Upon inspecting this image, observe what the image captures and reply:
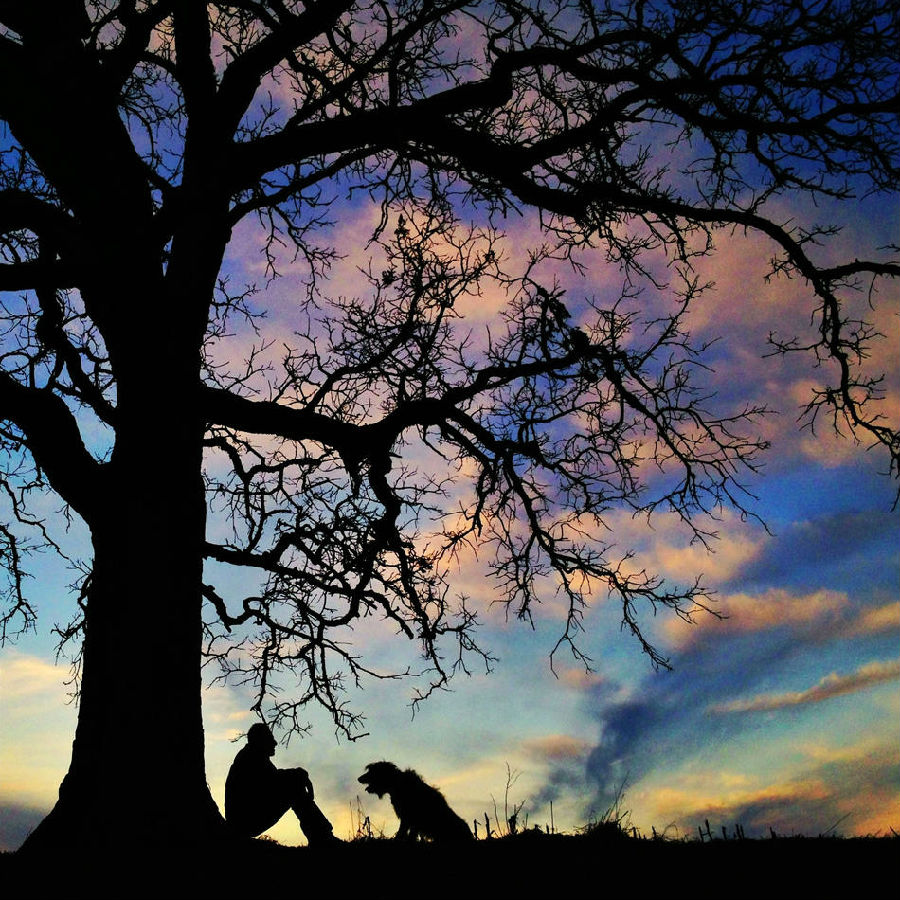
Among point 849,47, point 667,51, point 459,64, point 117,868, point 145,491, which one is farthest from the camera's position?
point 459,64

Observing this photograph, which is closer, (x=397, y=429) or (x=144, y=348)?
(x=144, y=348)

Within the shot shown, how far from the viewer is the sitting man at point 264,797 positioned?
6.95m

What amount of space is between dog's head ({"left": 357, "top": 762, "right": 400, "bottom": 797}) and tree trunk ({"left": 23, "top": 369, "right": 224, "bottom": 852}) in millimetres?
2813

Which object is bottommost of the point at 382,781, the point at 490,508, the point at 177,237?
the point at 382,781

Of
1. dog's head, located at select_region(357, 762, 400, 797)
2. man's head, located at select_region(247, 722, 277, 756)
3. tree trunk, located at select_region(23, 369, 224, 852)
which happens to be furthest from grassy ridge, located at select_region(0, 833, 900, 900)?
dog's head, located at select_region(357, 762, 400, 797)

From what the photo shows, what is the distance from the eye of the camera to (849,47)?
6.78 metres

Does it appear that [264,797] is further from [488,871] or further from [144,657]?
[488,871]

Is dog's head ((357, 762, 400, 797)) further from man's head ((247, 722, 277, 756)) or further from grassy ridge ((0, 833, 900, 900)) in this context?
grassy ridge ((0, 833, 900, 900))

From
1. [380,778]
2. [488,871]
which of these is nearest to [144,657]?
[488,871]

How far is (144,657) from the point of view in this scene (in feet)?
18.0

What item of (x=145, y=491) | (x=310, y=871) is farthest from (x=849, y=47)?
(x=310, y=871)

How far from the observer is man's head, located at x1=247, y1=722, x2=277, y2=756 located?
7301mm

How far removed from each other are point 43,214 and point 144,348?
5.52 feet

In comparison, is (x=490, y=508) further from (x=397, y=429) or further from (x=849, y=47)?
(x=849, y=47)
